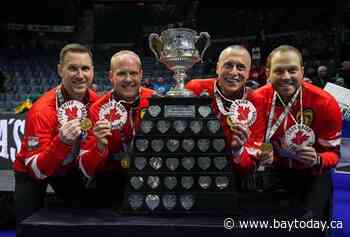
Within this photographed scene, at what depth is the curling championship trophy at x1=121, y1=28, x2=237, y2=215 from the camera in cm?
201

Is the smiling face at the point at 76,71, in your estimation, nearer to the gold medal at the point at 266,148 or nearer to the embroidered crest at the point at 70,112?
the embroidered crest at the point at 70,112

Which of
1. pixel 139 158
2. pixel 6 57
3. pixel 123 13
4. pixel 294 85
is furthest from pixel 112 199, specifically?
pixel 123 13

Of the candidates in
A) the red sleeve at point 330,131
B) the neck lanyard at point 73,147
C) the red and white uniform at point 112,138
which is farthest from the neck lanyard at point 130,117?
the red sleeve at point 330,131

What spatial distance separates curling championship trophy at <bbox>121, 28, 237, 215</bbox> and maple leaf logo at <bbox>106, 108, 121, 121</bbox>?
30 cm

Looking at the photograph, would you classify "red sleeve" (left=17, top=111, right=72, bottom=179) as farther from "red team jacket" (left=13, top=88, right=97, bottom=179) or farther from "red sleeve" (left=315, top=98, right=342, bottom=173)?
Answer: "red sleeve" (left=315, top=98, right=342, bottom=173)

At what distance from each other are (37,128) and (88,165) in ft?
1.17

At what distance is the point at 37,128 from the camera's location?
2424mm

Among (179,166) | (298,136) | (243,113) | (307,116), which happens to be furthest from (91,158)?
(307,116)

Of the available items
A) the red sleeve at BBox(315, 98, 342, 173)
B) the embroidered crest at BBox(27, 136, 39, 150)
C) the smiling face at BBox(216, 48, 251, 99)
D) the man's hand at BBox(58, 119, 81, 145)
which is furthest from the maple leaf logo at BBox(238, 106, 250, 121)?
the embroidered crest at BBox(27, 136, 39, 150)

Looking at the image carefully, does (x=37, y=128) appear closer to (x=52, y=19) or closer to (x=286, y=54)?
(x=286, y=54)

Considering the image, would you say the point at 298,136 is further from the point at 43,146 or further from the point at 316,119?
the point at 43,146

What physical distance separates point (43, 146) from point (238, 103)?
101 centimetres

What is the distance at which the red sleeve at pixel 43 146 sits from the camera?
2.22 metres

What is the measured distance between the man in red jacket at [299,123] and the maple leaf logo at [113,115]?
2.56ft
